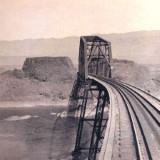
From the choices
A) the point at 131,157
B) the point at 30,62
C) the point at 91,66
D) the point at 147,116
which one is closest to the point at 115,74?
the point at 30,62

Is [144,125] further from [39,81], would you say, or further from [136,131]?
[39,81]

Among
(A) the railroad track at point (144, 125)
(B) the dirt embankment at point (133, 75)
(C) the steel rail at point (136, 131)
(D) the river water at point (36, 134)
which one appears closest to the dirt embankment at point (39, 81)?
(D) the river water at point (36, 134)

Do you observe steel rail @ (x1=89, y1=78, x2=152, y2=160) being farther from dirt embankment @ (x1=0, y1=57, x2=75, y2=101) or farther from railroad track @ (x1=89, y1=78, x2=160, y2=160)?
dirt embankment @ (x1=0, y1=57, x2=75, y2=101)

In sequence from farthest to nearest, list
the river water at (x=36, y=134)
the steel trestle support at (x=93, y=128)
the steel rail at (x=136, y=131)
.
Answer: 1. the river water at (x=36, y=134)
2. the steel trestle support at (x=93, y=128)
3. the steel rail at (x=136, y=131)

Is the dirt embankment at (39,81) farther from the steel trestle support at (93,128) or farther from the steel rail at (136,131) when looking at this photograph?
the steel rail at (136,131)

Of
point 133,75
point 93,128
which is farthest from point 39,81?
point 93,128

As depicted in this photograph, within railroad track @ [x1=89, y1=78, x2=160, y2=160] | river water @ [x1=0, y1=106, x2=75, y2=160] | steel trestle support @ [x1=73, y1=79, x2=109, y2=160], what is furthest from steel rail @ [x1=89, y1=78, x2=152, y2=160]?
river water @ [x1=0, y1=106, x2=75, y2=160]
